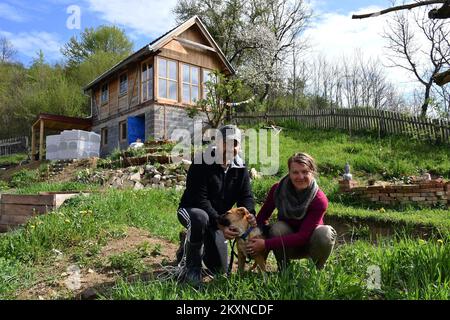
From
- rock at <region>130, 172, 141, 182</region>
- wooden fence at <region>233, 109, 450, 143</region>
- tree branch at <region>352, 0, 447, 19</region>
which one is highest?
wooden fence at <region>233, 109, 450, 143</region>

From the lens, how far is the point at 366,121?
54.3 ft

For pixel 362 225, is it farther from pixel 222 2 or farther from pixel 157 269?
pixel 222 2

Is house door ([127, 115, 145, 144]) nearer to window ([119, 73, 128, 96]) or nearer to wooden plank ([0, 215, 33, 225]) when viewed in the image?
window ([119, 73, 128, 96])

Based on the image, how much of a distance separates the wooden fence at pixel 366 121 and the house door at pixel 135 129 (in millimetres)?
4849

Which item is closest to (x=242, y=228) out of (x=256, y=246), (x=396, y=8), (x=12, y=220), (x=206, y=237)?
(x=256, y=246)

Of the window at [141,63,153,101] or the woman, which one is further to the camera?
the window at [141,63,153,101]

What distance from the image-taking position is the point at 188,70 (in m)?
20.0

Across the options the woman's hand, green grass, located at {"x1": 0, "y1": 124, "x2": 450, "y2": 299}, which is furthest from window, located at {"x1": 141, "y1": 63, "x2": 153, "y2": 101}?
the woman's hand

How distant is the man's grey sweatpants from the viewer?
A: 3.46m

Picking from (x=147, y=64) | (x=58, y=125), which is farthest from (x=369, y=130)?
(x=58, y=125)

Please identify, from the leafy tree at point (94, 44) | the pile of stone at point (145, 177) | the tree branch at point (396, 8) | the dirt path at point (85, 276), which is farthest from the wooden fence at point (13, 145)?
the tree branch at point (396, 8)

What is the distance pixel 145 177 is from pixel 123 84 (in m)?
11.8

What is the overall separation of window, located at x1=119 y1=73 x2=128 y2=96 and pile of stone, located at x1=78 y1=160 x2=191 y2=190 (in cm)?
983
